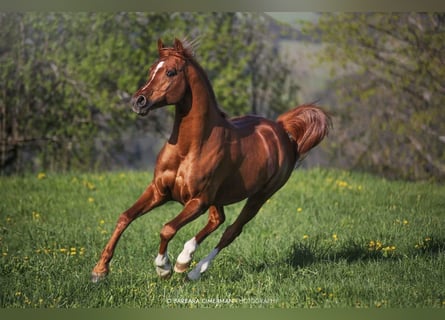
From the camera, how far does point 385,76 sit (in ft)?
27.2

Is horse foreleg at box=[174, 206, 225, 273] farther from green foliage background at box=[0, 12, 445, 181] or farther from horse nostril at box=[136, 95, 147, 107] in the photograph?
green foliage background at box=[0, 12, 445, 181]

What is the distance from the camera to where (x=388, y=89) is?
8.38 m

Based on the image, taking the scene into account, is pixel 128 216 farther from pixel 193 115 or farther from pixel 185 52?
pixel 185 52

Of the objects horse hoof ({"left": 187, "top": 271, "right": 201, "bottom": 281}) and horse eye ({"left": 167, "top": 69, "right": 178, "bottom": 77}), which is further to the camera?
horse hoof ({"left": 187, "top": 271, "right": 201, "bottom": 281})

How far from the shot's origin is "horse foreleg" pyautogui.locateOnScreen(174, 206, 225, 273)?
16.0ft

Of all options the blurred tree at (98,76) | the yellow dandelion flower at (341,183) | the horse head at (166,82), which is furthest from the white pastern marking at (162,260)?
the blurred tree at (98,76)

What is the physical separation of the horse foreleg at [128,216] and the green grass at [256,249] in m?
0.11

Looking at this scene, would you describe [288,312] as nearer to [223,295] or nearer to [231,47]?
[223,295]

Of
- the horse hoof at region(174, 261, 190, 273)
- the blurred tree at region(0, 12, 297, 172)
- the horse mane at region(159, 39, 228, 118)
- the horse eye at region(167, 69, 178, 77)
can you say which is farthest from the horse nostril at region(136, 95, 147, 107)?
the blurred tree at region(0, 12, 297, 172)

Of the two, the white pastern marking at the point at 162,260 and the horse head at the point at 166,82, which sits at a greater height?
the horse head at the point at 166,82

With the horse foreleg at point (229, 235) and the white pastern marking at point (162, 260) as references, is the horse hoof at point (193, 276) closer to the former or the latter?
the horse foreleg at point (229, 235)

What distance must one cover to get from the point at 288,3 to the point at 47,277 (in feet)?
8.65

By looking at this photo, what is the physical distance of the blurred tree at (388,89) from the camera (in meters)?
7.48

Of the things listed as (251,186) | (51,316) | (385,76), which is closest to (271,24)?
(385,76)
